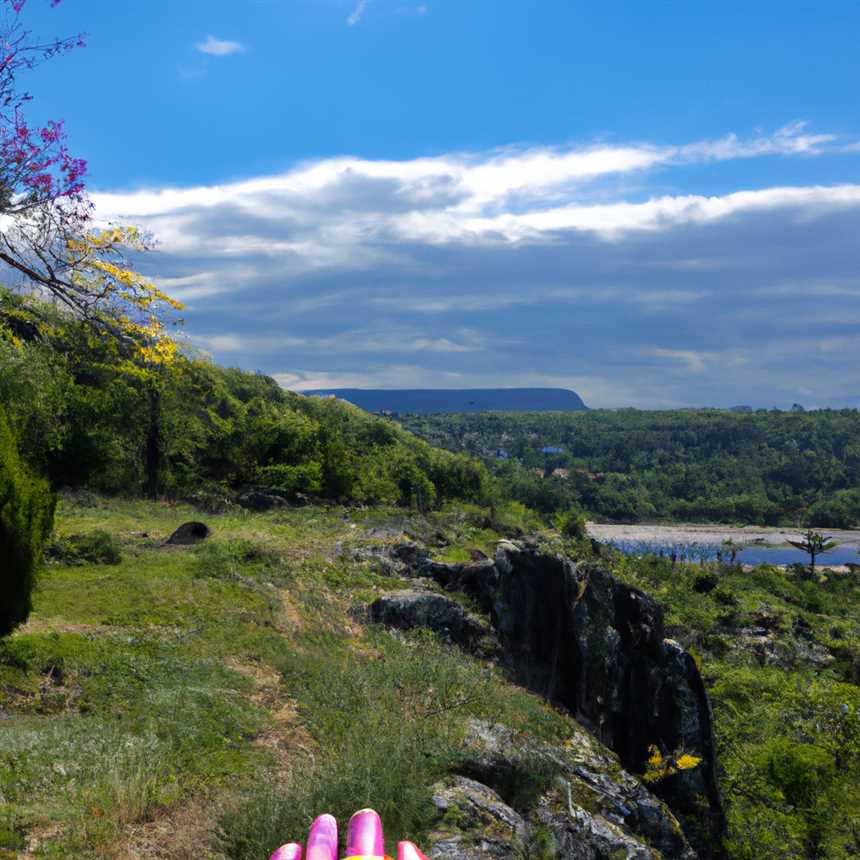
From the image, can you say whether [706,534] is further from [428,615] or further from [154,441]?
[428,615]

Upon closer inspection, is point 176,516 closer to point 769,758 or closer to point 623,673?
point 623,673

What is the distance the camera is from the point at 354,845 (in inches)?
172

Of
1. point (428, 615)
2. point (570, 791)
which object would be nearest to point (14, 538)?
point (570, 791)

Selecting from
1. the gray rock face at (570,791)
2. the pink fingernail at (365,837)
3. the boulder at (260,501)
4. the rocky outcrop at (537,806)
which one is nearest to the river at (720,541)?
the boulder at (260,501)

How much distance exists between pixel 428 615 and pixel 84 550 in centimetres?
787

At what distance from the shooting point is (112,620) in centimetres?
1220

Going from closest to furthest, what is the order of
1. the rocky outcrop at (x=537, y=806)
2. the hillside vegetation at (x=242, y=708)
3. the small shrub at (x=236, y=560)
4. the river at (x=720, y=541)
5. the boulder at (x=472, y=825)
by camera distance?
the hillside vegetation at (x=242, y=708)
the boulder at (x=472, y=825)
the rocky outcrop at (x=537, y=806)
the small shrub at (x=236, y=560)
the river at (x=720, y=541)

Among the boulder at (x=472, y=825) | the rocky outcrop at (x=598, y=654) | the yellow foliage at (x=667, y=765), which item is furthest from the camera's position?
the rocky outcrop at (x=598, y=654)

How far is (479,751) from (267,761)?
2.27 metres

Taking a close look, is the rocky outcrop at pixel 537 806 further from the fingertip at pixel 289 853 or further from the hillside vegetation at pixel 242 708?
the fingertip at pixel 289 853

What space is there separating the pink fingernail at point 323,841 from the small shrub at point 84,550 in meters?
13.3

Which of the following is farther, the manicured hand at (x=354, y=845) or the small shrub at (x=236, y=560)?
the small shrub at (x=236, y=560)

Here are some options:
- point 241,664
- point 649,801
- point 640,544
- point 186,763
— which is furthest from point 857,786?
point 640,544

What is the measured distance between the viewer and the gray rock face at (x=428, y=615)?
16828 mm
